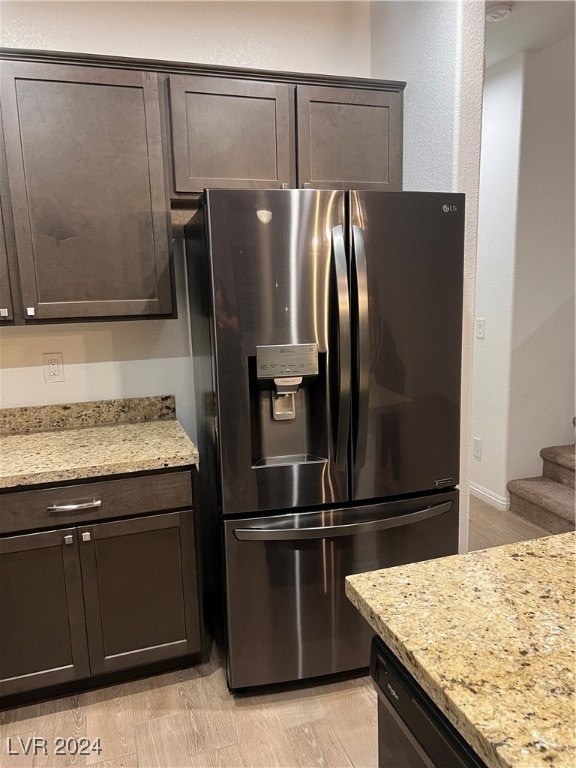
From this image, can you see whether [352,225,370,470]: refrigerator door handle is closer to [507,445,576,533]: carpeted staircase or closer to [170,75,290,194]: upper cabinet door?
[170,75,290,194]: upper cabinet door

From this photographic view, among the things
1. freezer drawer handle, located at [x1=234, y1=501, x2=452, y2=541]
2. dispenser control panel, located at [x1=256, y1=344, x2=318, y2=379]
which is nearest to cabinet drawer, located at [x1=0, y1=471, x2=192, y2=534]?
freezer drawer handle, located at [x1=234, y1=501, x2=452, y2=541]

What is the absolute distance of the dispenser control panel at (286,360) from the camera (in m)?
1.78

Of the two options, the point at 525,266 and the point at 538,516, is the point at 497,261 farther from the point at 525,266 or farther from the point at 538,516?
the point at 538,516

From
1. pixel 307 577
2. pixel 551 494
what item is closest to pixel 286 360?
pixel 307 577

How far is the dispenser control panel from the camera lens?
1.78 metres

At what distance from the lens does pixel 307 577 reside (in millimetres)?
1942

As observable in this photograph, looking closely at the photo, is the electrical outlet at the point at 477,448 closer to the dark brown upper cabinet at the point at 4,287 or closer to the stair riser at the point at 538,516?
the stair riser at the point at 538,516

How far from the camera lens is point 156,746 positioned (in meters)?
1.80

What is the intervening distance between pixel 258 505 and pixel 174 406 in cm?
80

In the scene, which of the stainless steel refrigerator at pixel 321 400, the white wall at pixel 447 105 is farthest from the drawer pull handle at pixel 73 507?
the white wall at pixel 447 105

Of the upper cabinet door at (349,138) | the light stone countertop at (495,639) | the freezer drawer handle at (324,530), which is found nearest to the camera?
the light stone countertop at (495,639)

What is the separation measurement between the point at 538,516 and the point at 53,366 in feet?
9.16

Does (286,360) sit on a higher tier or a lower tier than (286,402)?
higher

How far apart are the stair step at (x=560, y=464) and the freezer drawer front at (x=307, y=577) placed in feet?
5.59
